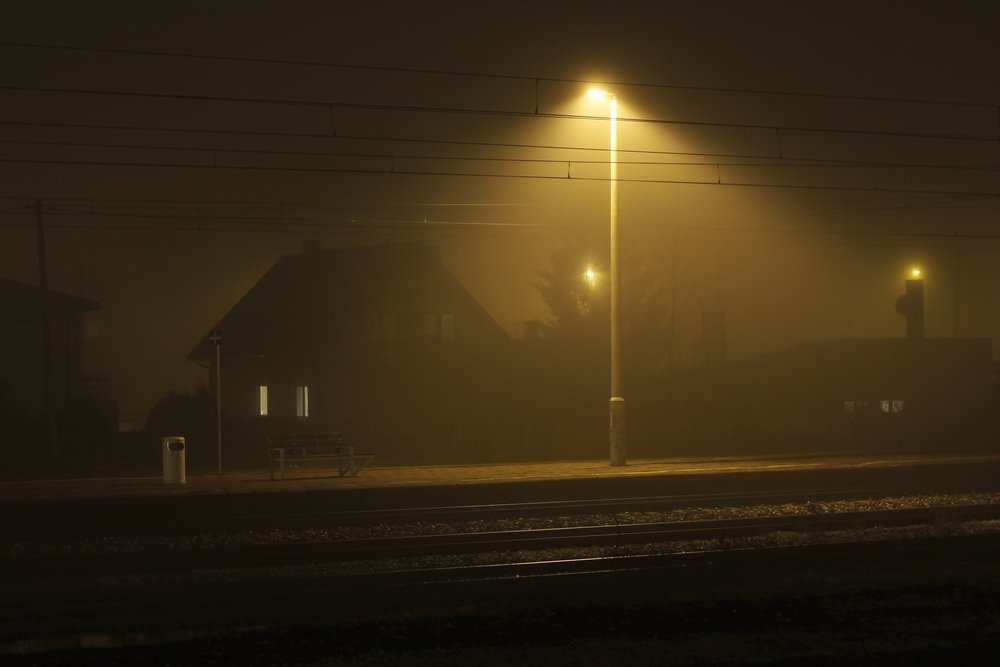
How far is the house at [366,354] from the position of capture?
135ft

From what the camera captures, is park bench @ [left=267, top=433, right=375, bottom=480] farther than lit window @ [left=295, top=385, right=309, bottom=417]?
No

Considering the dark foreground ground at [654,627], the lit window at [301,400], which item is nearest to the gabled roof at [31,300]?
the lit window at [301,400]

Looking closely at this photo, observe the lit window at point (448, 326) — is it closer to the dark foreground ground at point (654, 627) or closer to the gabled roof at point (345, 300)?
the gabled roof at point (345, 300)

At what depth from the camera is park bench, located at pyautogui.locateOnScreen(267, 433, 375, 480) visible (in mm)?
25148

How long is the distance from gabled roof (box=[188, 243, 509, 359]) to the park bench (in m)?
15.6

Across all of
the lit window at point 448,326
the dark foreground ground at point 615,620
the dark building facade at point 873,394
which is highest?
the lit window at point 448,326

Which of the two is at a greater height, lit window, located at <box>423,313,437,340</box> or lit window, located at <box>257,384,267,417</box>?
lit window, located at <box>423,313,437,340</box>

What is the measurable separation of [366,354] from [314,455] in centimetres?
1760

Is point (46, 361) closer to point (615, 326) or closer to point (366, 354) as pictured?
point (366, 354)

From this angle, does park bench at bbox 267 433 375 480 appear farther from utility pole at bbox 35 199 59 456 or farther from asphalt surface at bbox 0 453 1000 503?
utility pole at bbox 35 199 59 456

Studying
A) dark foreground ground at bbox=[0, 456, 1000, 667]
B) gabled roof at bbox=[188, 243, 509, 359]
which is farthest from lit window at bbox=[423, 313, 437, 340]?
dark foreground ground at bbox=[0, 456, 1000, 667]

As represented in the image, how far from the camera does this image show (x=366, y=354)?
43281 mm

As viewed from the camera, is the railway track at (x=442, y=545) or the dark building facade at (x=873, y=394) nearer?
the railway track at (x=442, y=545)

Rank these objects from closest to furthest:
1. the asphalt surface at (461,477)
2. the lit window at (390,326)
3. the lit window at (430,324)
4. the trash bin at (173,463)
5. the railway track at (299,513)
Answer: the railway track at (299,513)
the asphalt surface at (461,477)
the trash bin at (173,463)
the lit window at (390,326)
the lit window at (430,324)
